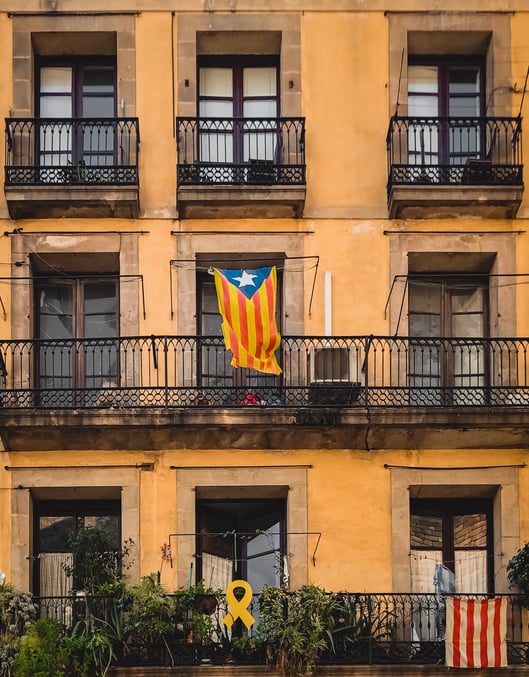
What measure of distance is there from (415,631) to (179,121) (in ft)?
27.2

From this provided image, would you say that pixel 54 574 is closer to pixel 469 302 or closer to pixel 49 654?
pixel 49 654

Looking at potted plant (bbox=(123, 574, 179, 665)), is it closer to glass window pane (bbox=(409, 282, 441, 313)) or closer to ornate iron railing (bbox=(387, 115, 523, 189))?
glass window pane (bbox=(409, 282, 441, 313))

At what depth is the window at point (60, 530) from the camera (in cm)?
2631

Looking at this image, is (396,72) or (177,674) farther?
(396,72)

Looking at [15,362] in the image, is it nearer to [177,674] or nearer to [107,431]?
[107,431]

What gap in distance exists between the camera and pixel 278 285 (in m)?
27.3

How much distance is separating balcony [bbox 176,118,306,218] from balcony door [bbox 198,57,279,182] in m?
0.02

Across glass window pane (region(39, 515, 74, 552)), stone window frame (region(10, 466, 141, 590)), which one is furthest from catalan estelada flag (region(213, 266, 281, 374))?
glass window pane (region(39, 515, 74, 552))

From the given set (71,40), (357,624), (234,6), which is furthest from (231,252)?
(357,624)

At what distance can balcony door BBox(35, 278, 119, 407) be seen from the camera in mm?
26578

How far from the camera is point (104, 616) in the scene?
25109 mm

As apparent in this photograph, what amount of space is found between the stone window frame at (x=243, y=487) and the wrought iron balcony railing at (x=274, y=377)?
0.99 metres

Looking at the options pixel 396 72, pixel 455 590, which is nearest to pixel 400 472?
pixel 455 590

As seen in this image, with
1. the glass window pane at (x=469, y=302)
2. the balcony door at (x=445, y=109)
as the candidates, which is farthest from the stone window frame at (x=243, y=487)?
the balcony door at (x=445, y=109)
